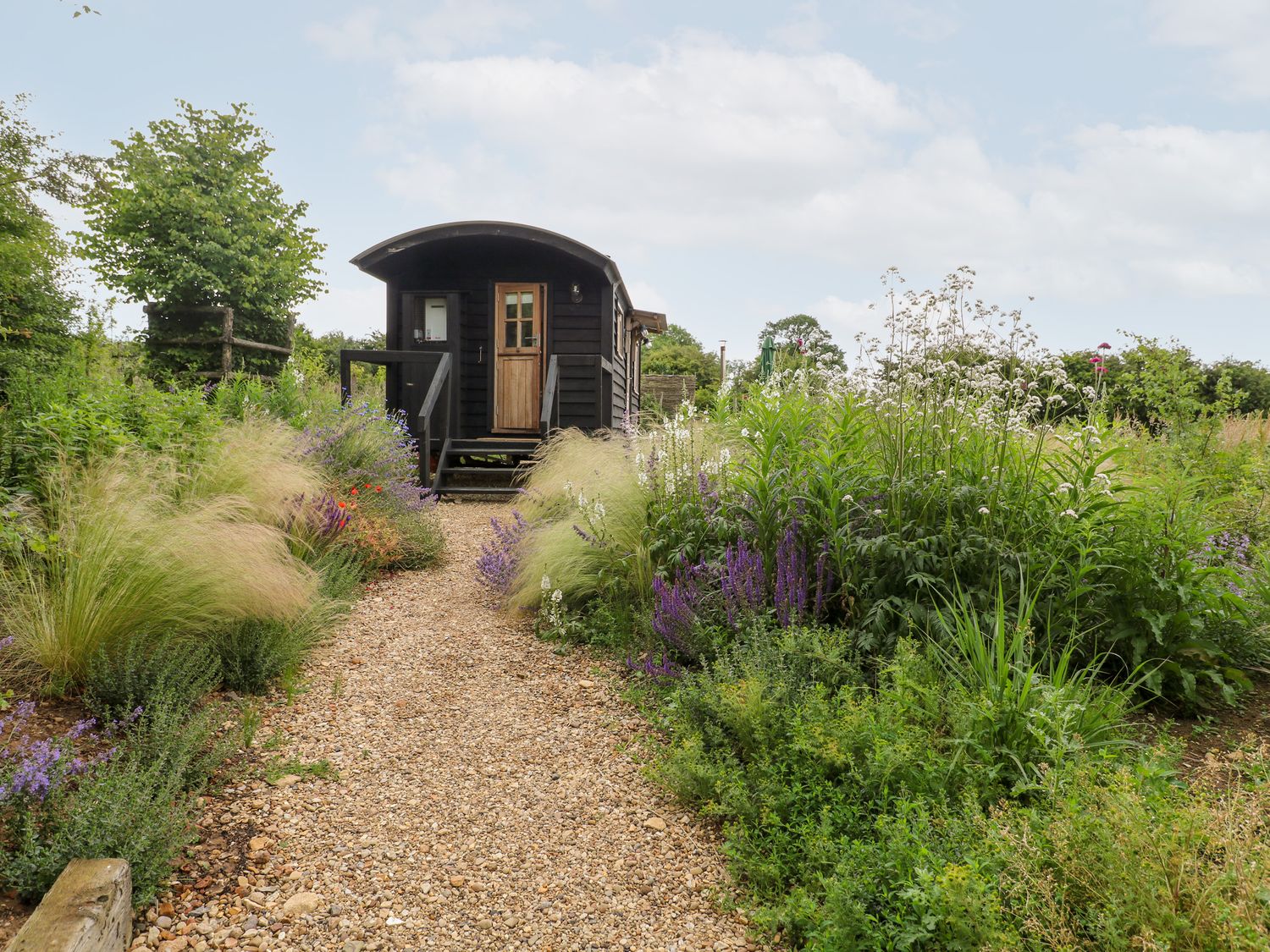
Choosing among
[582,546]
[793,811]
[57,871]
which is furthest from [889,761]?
[582,546]

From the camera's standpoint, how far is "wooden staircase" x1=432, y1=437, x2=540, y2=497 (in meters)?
9.81

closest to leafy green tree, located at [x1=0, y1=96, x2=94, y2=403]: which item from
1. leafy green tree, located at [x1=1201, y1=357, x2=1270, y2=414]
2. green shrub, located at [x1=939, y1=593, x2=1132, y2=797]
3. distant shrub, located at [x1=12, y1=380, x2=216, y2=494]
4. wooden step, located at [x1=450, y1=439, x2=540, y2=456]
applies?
distant shrub, located at [x1=12, y1=380, x2=216, y2=494]

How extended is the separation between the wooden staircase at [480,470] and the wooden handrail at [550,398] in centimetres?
30

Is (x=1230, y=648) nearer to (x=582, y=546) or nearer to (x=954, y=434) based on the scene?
(x=954, y=434)

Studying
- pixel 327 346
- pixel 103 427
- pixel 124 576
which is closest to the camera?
pixel 124 576

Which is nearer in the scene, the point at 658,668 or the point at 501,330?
the point at 658,668

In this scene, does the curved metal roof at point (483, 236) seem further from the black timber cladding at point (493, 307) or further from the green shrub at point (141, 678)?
the green shrub at point (141, 678)

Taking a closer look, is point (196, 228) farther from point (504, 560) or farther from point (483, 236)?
point (504, 560)

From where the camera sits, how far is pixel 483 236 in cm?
1112

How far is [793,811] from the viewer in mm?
2574

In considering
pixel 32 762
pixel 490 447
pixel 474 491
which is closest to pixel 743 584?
pixel 32 762

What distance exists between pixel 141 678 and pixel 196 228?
15023 mm

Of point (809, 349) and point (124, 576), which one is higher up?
point (809, 349)

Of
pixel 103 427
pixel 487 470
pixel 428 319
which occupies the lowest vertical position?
pixel 487 470
